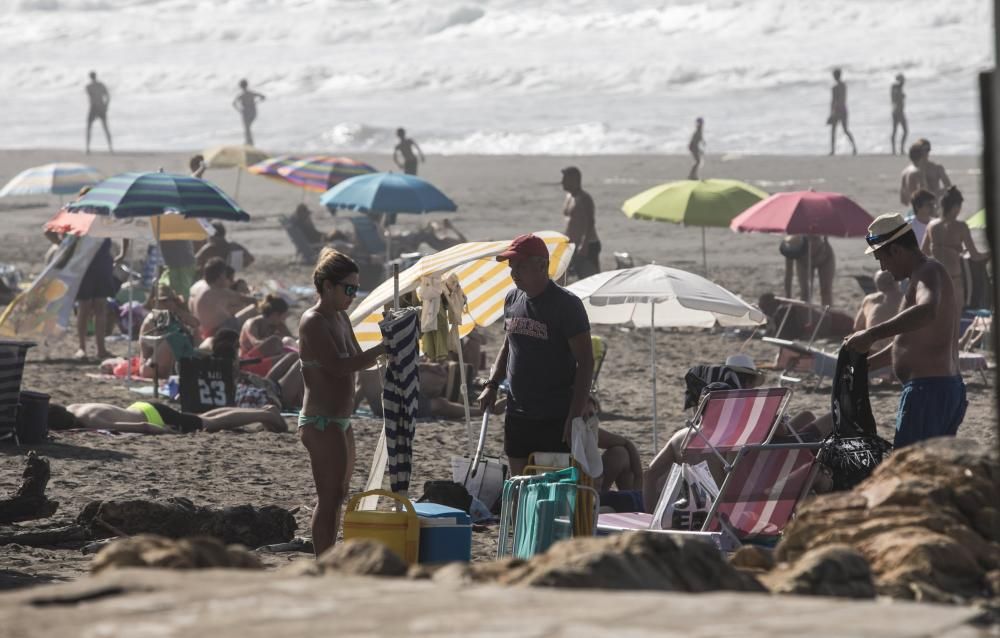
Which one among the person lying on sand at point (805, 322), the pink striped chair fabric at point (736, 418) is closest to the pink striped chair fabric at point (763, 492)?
the pink striped chair fabric at point (736, 418)

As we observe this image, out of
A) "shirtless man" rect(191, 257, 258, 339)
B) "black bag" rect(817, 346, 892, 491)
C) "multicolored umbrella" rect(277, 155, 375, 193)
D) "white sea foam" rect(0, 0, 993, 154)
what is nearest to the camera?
"black bag" rect(817, 346, 892, 491)

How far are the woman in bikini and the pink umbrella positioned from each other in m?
7.25

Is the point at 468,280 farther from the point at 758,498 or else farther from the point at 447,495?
the point at 758,498

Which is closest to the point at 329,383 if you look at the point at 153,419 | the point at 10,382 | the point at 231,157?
the point at 10,382

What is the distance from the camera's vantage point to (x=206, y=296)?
1198 centimetres

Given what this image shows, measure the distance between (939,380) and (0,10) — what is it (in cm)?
6261

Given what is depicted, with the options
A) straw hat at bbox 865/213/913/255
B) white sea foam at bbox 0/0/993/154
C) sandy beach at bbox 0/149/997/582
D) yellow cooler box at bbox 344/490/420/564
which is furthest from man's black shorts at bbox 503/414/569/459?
white sea foam at bbox 0/0/993/154

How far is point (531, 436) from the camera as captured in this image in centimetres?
648

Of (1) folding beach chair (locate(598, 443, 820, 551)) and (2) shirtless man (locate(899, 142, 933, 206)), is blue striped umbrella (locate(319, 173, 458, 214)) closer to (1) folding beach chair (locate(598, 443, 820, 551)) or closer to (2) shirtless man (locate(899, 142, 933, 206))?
(2) shirtless man (locate(899, 142, 933, 206))

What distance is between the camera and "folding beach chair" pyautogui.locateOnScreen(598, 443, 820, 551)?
6238 millimetres

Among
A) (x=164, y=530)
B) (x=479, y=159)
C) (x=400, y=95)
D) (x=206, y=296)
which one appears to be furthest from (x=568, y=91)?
(x=164, y=530)

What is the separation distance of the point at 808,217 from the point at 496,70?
3643cm

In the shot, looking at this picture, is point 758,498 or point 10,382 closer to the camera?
point 758,498

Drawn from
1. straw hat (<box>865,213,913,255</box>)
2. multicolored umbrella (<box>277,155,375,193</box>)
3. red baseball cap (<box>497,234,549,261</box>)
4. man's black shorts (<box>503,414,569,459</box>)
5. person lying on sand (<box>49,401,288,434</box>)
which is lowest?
person lying on sand (<box>49,401,288,434</box>)
